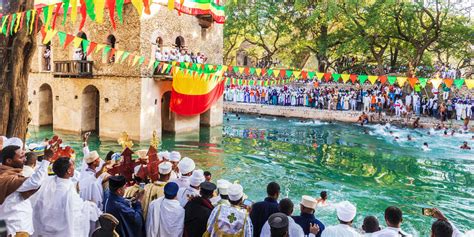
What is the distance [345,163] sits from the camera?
1944 cm

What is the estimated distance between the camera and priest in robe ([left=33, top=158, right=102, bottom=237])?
5012 mm

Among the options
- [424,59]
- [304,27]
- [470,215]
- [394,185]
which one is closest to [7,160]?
[470,215]

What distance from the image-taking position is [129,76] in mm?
21719

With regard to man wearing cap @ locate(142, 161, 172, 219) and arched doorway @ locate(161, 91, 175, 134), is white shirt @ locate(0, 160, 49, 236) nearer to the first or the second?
man wearing cap @ locate(142, 161, 172, 219)

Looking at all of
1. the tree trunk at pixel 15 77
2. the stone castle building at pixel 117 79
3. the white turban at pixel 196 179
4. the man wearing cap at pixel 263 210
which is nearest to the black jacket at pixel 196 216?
the white turban at pixel 196 179

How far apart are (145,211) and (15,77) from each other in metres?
5.74

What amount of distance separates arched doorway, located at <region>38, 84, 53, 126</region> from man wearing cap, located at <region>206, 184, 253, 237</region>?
23920 mm

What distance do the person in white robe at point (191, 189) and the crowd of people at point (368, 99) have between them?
2600 centimetres

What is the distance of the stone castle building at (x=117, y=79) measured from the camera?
21562 millimetres

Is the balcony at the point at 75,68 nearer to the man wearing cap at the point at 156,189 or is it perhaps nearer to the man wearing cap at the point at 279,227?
the man wearing cap at the point at 156,189

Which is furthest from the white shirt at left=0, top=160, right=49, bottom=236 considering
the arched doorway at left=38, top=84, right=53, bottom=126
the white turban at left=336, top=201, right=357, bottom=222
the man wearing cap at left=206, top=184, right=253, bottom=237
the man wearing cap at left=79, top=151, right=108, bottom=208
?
the arched doorway at left=38, top=84, right=53, bottom=126

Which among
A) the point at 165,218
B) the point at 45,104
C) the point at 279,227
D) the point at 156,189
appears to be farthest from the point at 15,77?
the point at 45,104

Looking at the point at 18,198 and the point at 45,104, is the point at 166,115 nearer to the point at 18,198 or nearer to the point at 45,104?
the point at 45,104

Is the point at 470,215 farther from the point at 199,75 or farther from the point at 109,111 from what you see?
the point at 109,111
